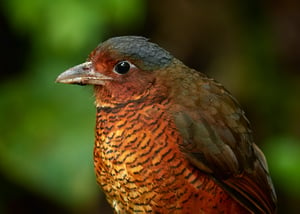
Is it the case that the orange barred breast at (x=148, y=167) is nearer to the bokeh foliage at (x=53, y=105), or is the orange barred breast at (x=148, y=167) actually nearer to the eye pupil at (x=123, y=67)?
the eye pupil at (x=123, y=67)

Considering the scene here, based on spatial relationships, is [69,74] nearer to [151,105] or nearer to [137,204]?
[151,105]

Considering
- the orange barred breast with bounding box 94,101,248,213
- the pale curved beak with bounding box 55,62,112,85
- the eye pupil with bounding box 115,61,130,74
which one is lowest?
the orange barred breast with bounding box 94,101,248,213

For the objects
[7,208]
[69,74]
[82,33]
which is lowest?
[7,208]

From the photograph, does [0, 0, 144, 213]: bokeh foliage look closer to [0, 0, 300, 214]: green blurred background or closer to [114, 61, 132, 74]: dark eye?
[0, 0, 300, 214]: green blurred background

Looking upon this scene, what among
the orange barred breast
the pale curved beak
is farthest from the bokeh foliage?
the orange barred breast

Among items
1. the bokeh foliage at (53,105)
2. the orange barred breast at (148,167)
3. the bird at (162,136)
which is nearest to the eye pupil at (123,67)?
the bird at (162,136)

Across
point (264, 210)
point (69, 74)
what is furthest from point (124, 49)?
point (264, 210)

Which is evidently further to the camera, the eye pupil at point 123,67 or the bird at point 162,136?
the eye pupil at point 123,67
